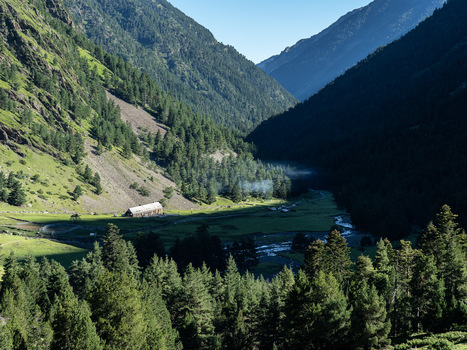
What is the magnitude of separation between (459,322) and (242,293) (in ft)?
98.7

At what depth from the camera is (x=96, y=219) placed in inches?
5723

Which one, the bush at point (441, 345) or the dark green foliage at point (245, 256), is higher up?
the bush at point (441, 345)

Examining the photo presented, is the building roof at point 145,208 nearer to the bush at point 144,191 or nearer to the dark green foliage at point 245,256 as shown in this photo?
the bush at point 144,191

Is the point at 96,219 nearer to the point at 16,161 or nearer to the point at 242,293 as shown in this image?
the point at 16,161

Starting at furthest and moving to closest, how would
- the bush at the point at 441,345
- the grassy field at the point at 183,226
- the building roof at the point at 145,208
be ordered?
the building roof at the point at 145,208
the grassy field at the point at 183,226
the bush at the point at 441,345

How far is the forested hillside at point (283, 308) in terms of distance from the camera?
3662 cm

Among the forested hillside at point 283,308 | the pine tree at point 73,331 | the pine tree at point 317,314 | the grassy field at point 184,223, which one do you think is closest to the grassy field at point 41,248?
the grassy field at point 184,223

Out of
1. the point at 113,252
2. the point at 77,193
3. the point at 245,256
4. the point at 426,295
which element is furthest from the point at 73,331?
the point at 77,193

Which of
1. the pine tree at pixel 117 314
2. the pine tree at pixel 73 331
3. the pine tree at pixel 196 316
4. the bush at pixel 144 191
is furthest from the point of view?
the bush at pixel 144 191

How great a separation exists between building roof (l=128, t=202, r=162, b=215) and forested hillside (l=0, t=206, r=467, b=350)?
103 metres

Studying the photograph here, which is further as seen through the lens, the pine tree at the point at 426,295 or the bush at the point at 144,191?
the bush at the point at 144,191

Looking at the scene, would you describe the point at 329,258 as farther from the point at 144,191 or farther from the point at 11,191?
the point at 144,191

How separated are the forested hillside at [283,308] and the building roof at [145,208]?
103 metres

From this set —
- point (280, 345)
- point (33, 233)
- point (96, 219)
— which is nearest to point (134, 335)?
point (280, 345)
